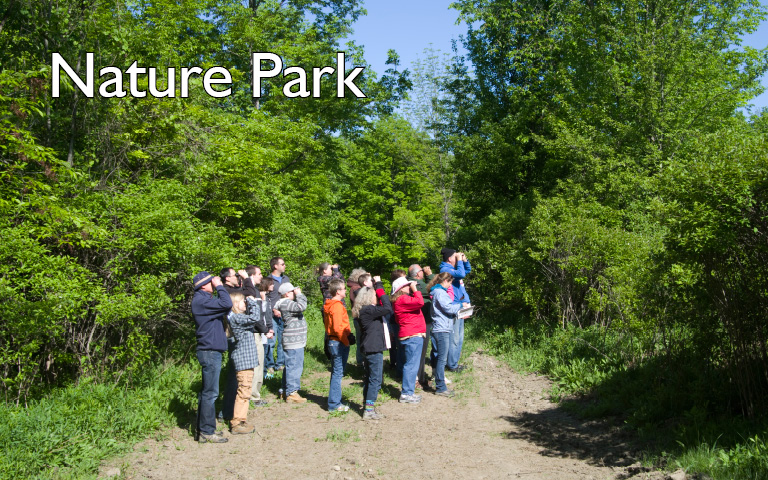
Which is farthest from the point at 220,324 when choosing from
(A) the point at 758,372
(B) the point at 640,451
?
(A) the point at 758,372

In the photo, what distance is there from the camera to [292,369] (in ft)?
27.5

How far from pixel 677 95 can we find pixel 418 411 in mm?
11646

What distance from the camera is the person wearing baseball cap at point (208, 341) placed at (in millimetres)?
6430

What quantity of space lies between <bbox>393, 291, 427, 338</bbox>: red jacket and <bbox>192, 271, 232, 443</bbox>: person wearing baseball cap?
2.65 m

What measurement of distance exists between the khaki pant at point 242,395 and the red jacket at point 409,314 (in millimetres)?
2332

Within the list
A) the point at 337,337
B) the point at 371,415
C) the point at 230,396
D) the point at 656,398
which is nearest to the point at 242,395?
the point at 230,396

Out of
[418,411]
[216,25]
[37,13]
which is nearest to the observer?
[418,411]

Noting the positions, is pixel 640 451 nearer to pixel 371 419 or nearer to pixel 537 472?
pixel 537 472

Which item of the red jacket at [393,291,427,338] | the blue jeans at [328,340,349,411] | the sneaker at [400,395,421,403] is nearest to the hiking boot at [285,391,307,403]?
the blue jeans at [328,340,349,411]

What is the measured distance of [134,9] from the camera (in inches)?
526

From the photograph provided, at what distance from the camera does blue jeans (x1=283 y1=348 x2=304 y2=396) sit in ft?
27.1

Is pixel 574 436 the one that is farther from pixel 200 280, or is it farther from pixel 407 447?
pixel 200 280

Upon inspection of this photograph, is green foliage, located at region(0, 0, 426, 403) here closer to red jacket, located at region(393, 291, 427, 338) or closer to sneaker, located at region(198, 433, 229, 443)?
sneaker, located at region(198, 433, 229, 443)

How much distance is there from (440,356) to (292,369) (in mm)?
2270
